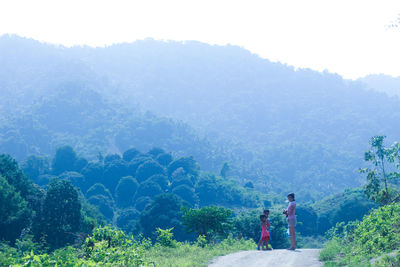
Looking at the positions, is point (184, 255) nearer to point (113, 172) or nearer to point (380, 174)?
point (380, 174)

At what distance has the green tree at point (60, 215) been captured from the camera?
109ft

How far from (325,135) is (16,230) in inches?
6191

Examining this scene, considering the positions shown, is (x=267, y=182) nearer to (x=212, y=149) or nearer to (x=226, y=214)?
(x=212, y=149)

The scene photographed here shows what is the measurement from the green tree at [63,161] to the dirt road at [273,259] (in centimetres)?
8569

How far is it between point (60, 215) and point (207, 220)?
19.6 m

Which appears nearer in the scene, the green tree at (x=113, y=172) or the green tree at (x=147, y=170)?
the green tree at (x=113, y=172)

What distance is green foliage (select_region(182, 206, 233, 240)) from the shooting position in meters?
18.8

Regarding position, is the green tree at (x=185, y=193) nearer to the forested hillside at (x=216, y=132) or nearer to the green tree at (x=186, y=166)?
the green tree at (x=186, y=166)

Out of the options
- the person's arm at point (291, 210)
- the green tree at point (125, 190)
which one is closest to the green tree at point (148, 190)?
the green tree at point (125, 190)

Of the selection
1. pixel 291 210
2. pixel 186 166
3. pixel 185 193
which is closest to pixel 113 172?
pixel 186 166

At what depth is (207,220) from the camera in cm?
1894

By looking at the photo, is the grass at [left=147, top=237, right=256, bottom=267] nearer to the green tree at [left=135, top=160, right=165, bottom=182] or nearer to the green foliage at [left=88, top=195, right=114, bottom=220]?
the green foliage at [left=88, top=195, right=114, bottom=220]

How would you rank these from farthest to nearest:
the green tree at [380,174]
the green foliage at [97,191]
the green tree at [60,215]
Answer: the green foliage at [97,191]
the green tree at [60,215]
the green tree at [380,174]

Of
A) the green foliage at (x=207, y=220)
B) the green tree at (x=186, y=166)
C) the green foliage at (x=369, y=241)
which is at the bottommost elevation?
the green tree at (x=186, y=166)
